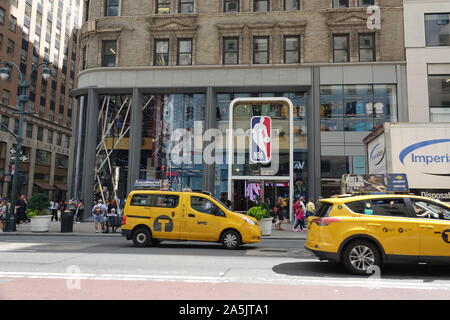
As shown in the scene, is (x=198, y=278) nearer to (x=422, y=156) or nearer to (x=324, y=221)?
(x=324, y=221)

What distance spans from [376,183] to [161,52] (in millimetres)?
17824

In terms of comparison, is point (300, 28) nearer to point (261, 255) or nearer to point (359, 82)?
point (359, 82)

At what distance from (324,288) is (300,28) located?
2118 centimetres

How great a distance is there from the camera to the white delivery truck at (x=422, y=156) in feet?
40.5

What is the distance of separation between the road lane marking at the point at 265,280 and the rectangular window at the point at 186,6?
22.2 m

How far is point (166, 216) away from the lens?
1184 cm

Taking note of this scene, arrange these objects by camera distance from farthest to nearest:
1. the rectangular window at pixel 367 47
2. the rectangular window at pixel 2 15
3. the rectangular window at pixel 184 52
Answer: the rectangular window at pixel 2 15
the rectangular window at pixel 184 52
the rectangular window at pixel 367 47

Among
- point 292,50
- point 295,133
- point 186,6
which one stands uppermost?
point 186,6

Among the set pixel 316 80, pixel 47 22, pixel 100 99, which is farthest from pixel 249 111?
pixel 47 22

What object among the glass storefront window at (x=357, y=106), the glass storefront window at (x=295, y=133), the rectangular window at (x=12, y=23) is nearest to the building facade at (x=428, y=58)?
the glass storefront window at (x=357, y=106)

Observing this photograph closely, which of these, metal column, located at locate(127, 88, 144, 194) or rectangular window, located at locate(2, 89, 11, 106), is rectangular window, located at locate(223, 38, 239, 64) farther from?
rectangular window, located at locate(2, 89, 11, 106)

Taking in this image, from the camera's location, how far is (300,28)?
950 inches

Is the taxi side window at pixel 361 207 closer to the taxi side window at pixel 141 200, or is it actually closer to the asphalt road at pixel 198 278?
the asphalt road at pixel 198 278

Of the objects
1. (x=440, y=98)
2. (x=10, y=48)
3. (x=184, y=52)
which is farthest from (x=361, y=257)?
(x=10, y=48)
